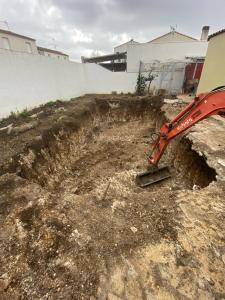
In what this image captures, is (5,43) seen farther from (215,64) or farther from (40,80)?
(215,64)

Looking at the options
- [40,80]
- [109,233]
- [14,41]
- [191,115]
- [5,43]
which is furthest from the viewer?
[14,41]

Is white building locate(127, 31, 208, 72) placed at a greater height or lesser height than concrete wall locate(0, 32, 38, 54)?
lesser

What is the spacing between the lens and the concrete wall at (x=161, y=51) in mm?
14852

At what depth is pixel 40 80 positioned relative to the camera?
8.00m

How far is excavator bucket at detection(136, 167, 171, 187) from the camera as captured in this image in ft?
14.2

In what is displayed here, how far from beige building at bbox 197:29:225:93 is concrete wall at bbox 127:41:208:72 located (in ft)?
19.4

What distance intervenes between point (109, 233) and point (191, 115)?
2528mm

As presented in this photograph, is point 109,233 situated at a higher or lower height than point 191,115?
lower

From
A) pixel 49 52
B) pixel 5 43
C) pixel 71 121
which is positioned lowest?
pixel 71 121

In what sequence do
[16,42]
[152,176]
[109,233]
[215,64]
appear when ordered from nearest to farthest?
[109,233] → [152,176] → [215,64] → [16,42]

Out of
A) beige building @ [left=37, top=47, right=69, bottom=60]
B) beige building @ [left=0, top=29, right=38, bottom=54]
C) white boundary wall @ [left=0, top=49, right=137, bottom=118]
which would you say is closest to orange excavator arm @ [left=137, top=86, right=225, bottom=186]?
white boundary wall @ [left=0, top=49, right=137, bottom=118]

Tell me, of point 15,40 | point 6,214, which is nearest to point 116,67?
point 15,40

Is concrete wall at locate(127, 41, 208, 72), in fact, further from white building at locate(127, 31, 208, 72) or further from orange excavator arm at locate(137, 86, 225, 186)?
orange excavator arm at locate(137, 86, 225, 186)

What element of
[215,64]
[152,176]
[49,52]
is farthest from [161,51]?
[49,52]
